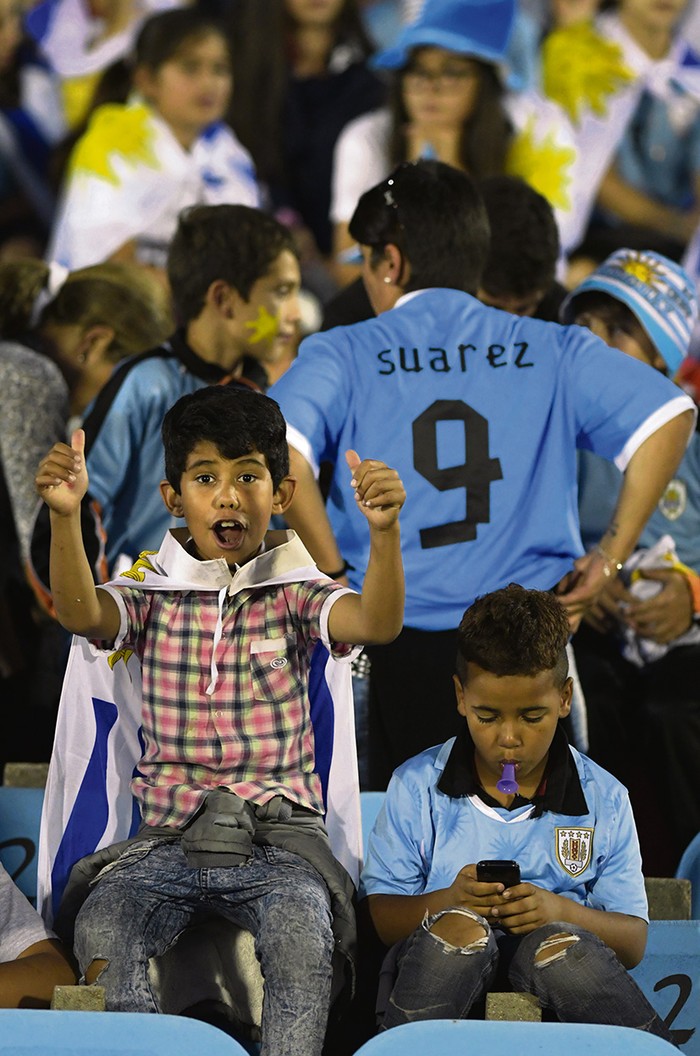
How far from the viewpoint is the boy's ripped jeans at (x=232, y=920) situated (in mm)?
2504

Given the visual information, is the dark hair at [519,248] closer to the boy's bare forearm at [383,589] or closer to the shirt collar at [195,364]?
the shirt collar at [195,364]

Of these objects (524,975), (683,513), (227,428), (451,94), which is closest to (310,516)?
(227,428)

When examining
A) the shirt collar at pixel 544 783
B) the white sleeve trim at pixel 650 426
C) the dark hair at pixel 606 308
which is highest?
the dark hair at pixel 606 308

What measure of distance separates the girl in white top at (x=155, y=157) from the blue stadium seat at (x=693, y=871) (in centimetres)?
341

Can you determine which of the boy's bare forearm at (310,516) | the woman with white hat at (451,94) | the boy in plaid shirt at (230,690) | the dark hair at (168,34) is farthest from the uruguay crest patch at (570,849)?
the dark hair at (168,34)

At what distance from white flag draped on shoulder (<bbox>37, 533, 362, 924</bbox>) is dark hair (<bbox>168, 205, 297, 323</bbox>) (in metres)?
1.34

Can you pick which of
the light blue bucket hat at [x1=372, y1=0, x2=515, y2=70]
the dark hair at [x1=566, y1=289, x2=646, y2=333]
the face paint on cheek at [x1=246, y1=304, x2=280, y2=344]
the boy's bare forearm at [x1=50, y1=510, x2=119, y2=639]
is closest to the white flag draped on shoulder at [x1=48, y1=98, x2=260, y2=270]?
the light blue bucket hat at [x1=372, y1=0, x2=515, y2=70]

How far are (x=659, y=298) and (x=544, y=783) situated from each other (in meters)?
1.72

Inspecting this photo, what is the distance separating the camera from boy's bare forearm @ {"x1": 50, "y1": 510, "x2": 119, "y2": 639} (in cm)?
273

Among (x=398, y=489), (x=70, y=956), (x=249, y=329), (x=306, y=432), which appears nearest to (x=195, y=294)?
(x=249, y=329)

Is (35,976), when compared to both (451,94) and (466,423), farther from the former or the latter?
(451,94)

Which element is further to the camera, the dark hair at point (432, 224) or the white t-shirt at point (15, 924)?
the dark hair at point (432, 224)

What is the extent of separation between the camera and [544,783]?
2787 mm

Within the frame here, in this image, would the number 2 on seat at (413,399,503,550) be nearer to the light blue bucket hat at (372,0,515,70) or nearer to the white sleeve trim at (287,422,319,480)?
the white sleeve trim at (287,422,319,480)
